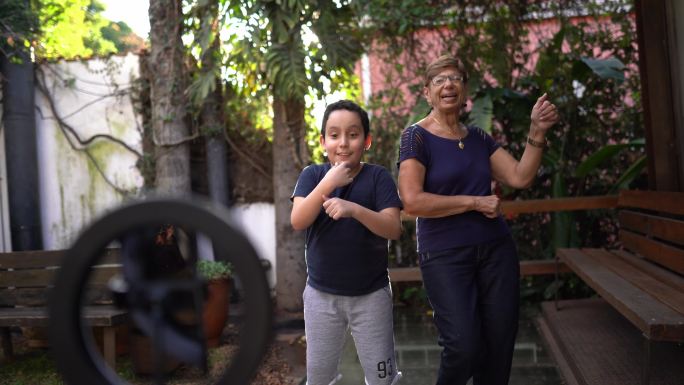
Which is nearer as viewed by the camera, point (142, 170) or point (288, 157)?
point (288, 157)

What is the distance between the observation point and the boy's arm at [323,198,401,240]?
2.39m

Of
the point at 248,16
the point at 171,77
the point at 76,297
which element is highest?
the point at 248,16

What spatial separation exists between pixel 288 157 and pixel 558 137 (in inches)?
110

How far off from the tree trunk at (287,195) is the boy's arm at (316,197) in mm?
3956

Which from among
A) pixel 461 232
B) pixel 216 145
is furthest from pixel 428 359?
pixel 216 145

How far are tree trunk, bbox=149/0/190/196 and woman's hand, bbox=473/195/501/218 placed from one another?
4.15m

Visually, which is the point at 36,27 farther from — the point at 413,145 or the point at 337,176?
the point at 337,176

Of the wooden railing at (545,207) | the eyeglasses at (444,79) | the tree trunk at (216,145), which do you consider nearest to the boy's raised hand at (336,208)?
the eyeglasses at (444,79)

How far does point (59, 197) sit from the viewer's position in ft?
24.6

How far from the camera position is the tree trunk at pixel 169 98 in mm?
6477

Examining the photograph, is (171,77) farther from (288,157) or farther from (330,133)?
(330,133)

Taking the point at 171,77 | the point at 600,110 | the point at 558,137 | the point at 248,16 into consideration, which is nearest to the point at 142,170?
the point at 171,77

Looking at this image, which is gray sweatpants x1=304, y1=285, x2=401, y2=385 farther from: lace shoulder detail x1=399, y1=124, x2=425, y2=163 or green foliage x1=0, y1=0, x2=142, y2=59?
green foliage x1=0, y1=0, x2=142, y2=59

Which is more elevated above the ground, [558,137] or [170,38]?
[170,38]
